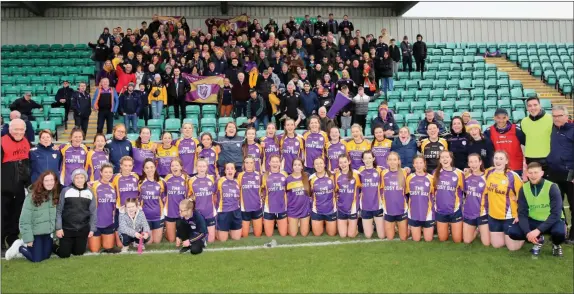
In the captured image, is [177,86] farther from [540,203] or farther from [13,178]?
[540,203]

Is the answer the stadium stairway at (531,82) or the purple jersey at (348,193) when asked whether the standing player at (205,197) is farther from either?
the stadium stairway at (531,82)

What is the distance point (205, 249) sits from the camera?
23.4 feet

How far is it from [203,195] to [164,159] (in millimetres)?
1470

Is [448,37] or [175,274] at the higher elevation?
[448,37]

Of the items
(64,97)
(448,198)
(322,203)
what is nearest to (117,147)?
(322,203)

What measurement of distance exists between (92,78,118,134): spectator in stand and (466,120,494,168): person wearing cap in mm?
8213

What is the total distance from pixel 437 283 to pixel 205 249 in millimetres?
3153

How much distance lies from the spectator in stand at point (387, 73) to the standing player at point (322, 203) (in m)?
8.30

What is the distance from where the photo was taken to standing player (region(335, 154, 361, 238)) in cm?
770

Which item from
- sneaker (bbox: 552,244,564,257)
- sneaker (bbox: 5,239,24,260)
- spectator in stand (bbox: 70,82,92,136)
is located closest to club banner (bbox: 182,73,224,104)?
spectator in stand (bbox: 70,82,92,136)

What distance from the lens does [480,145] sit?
7.82 meters

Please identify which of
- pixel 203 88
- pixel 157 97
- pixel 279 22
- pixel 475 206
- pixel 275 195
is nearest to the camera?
pixel 475 206

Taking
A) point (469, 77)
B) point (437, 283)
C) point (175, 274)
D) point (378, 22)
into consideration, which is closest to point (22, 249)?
point (175, 274)

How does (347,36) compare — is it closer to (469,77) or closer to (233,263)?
(469,77)
